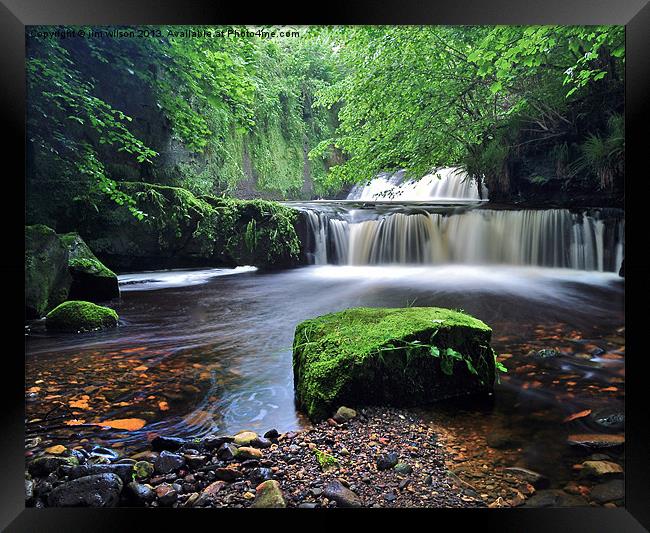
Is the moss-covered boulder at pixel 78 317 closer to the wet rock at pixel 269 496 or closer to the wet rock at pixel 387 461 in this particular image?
the wet rock at pixel 269 496

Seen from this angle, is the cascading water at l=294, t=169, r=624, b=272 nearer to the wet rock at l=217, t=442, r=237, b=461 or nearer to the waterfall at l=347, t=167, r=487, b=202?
the waterfall at l=347, t=167, r=487, b=202

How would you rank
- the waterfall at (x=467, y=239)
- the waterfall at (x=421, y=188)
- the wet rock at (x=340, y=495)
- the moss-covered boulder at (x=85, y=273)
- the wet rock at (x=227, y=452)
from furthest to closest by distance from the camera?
the waterfall at (x=421, y=188) → the waterfall at (x=467, y=239) → the moss-covered boulder at (x=85, y=273) → the wet rock at (x=227, y=452) → the wet rock at (x=340, y=495)

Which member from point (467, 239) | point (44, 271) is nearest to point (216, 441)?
point (44, 271)

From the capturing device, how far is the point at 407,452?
177 centimetres

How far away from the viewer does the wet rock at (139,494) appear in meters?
1.71

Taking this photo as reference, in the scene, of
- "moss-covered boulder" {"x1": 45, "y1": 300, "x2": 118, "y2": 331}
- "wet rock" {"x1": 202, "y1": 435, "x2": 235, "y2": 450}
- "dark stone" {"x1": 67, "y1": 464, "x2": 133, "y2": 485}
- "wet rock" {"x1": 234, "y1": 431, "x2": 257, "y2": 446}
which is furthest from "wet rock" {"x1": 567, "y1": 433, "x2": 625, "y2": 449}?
"moss-covered boulder" {"x1": 45, "y1": 300, "x2": 118, "y2": 331}

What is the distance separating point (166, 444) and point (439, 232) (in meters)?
2.07

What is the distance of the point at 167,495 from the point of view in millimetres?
1704

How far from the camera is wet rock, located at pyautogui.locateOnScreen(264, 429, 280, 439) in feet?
6.11

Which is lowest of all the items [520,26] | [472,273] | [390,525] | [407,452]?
[390,525]

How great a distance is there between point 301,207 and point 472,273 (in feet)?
3.79

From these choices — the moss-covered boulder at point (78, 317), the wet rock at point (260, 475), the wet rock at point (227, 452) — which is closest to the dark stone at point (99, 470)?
the wet rock at point (227, 452)

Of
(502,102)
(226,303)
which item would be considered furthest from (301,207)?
(502,102)
